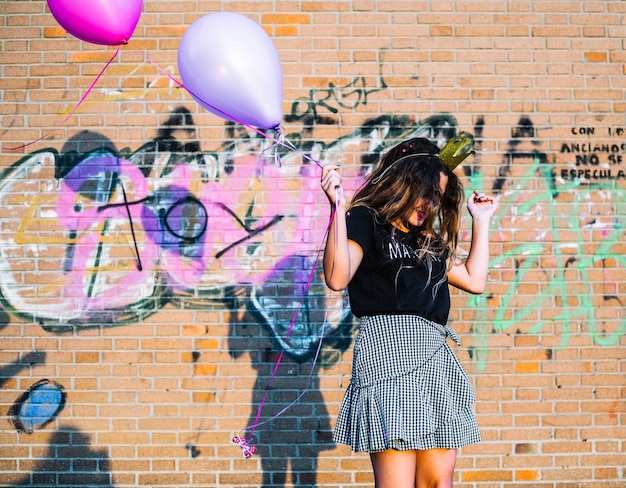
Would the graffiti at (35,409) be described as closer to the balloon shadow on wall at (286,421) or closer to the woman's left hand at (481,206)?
the balloon shadow on wall at (286,421)

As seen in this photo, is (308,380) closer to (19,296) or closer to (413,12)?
(19,296)

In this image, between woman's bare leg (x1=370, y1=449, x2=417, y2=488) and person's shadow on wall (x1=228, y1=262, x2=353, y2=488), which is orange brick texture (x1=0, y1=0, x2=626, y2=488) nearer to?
person's shadow on wall (x1=228, y1=262, x2=353, y2=488)

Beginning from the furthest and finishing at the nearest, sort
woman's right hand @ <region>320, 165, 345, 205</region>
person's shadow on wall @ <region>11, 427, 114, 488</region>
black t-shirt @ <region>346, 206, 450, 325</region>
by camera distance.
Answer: person's shadow on wall @ <region>11, 427, 114, 488</region>, black t-shirt @ <region>346, 206, 450, 325</region>, woman's right hand @ <region>320, 165, 345, 205</region>

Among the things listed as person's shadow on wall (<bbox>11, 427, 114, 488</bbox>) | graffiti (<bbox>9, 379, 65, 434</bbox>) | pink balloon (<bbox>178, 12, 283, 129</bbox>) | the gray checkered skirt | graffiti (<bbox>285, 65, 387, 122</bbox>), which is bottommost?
person's shadow on wall (<bbox>11, 427, 114, 488</bbox>)

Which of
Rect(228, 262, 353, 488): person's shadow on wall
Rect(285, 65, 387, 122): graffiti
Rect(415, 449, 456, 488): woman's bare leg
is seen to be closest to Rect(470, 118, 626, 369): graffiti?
Rect(285, 65, 387, 122): graffiti

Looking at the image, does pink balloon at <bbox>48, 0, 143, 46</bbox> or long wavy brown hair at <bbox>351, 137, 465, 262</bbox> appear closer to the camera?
long wavy brown hair at <bbox>351, 137, 465, 262</bbox>

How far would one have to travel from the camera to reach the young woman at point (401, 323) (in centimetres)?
236

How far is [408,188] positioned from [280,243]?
1.36 metres

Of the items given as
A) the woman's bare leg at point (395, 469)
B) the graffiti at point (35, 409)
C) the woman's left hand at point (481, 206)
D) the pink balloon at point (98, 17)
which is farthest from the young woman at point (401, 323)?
the graffiti at point (35, 409)

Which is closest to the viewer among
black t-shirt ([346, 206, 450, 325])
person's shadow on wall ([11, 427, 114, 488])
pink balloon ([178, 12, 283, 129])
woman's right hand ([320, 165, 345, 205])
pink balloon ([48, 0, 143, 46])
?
woman's right hand ([320, 165, 345, 205])

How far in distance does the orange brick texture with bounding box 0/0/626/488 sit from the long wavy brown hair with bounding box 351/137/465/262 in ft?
3.85

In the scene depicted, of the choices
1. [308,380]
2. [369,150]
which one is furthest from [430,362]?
[369,150]

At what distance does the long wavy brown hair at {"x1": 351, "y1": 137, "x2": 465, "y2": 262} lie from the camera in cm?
250

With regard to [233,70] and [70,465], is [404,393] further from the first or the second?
[70,465]
